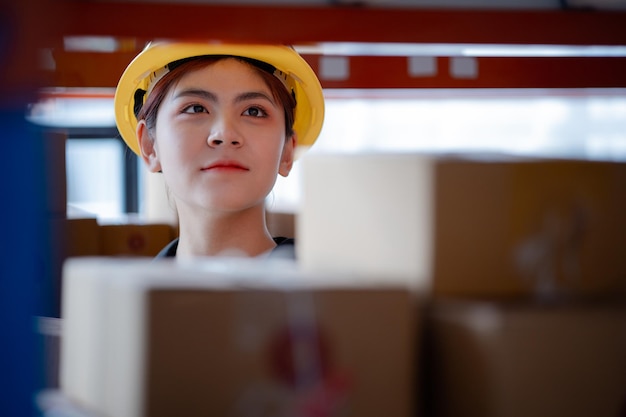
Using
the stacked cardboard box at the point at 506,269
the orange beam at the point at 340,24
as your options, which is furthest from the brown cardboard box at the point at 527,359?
the orange beam at the point at 340,24

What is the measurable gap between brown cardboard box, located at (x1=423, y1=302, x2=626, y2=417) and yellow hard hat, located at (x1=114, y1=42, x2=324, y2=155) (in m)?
1.16

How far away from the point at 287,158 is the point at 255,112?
283 mm

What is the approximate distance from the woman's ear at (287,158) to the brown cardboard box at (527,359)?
129cm

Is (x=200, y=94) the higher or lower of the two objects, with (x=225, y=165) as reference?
higher

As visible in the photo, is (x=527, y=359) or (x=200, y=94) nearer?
(x=527, y=359)

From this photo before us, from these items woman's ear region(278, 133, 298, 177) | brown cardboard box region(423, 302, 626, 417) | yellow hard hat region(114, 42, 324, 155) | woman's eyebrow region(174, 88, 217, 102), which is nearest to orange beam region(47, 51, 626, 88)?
yellow hard hat region(114, 42, 324, 155)

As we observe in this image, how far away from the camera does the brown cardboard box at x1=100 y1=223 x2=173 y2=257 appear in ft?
11.4

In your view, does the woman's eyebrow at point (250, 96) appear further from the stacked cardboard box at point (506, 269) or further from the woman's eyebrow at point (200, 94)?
the stacked cardboard box at point (506, 269)

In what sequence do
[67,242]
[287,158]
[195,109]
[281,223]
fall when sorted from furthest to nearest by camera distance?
[281,223]
[67,242]
[287,158]
[195,109]

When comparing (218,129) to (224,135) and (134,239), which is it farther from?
(134,239)

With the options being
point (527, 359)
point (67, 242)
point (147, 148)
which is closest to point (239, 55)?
point (147, 148)

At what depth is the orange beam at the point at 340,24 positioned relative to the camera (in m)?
1.59

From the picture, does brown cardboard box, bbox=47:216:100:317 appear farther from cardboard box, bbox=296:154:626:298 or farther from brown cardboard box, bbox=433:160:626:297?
brown cardboard box, bbox=433:160:626:297

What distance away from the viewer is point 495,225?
1.45 meters
